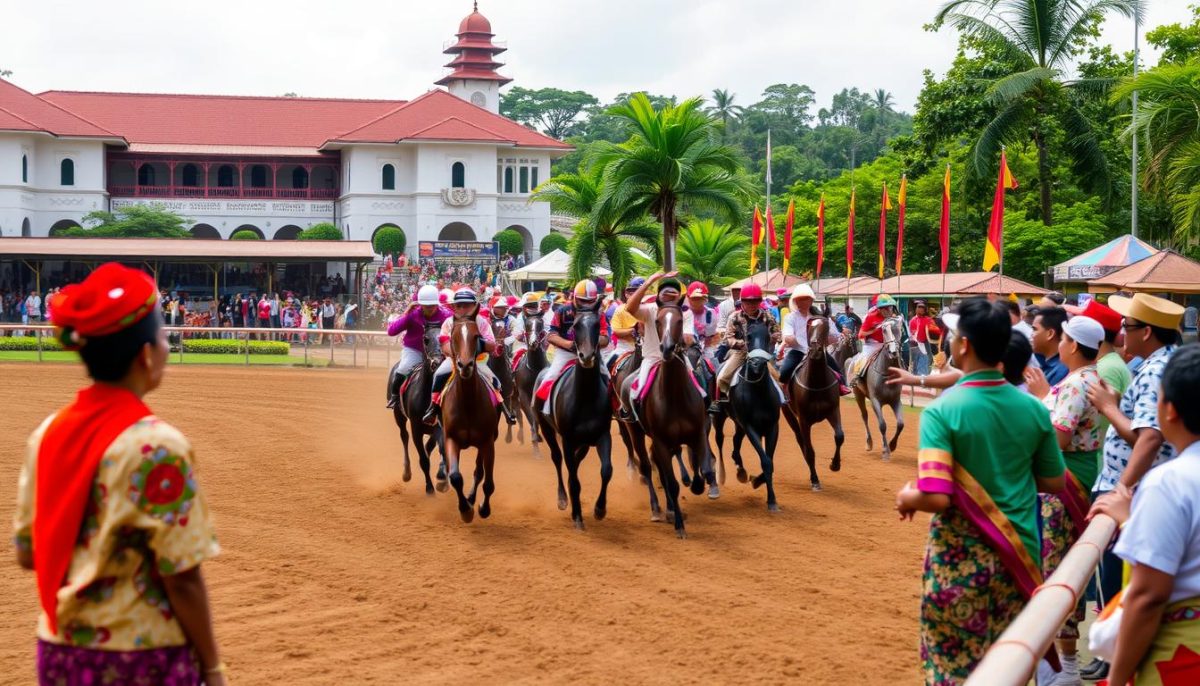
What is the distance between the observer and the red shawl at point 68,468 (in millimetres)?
3328

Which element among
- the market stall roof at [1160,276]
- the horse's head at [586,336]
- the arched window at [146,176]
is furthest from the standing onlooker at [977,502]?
the arched window at [146,176]

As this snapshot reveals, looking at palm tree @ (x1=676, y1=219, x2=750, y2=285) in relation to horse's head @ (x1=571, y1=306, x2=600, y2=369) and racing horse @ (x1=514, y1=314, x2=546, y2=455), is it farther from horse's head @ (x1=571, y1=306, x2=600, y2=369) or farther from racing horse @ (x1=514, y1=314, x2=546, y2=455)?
horse's head @ (x1=571, y1=306, x2=600, y2=369)

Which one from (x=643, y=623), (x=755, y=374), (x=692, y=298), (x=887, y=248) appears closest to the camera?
(x=643, y=623)

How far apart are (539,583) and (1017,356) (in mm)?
4489

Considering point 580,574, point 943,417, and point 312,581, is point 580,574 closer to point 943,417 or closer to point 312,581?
point 312,581

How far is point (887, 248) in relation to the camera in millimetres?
45531

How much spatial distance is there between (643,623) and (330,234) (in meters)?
56.1

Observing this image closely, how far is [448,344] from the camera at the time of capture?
1175 cm

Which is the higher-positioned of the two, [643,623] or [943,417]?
[943,417]

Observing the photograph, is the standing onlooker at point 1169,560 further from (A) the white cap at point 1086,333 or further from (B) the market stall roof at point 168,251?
(B) the market stall roof at point 168,251

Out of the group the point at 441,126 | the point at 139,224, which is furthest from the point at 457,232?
the point at 139,224

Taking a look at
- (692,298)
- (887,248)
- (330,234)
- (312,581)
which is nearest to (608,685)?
(312,581)

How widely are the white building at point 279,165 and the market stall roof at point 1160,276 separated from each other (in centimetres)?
4840

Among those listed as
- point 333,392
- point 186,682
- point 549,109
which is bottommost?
point 333,392
